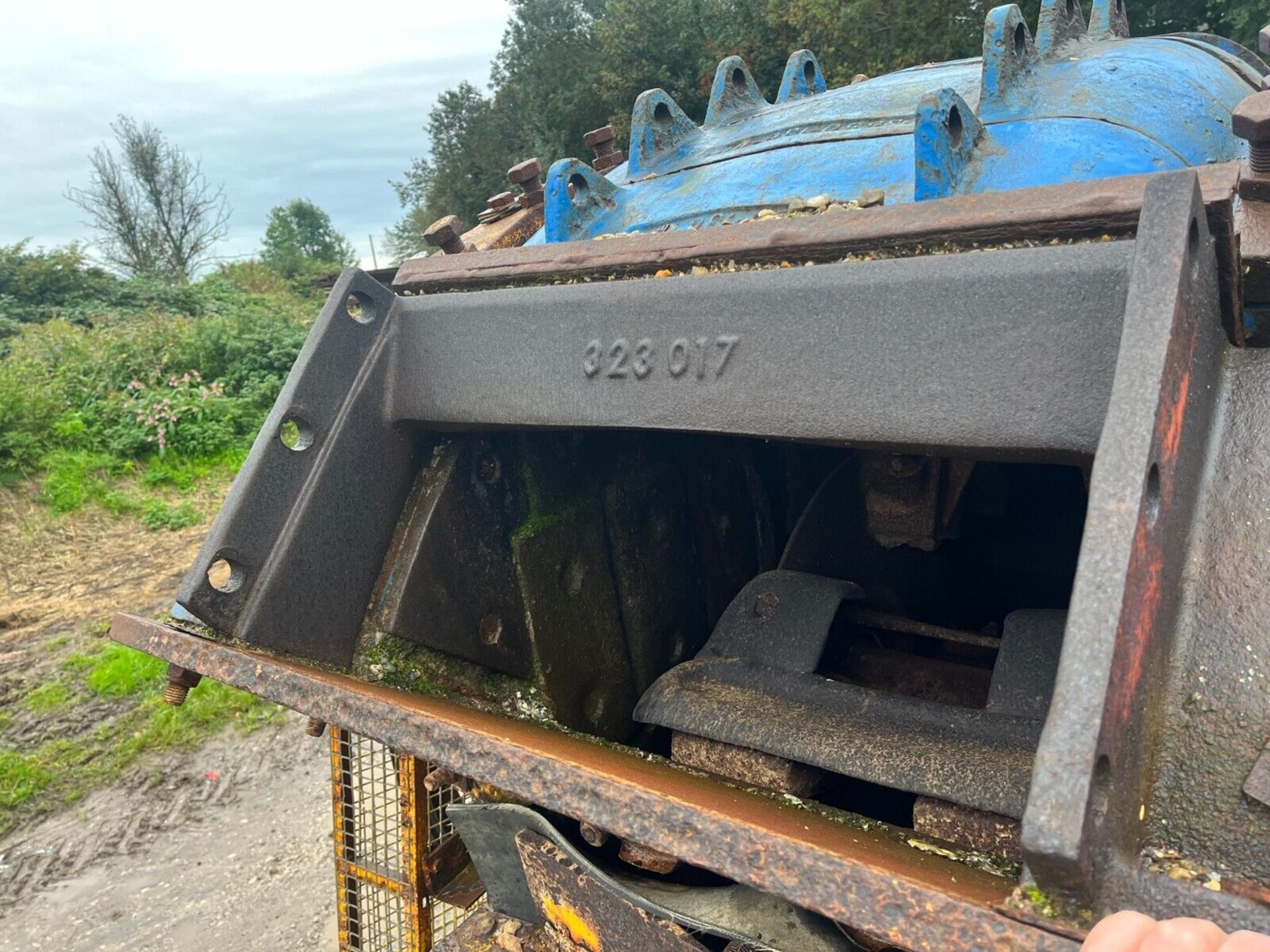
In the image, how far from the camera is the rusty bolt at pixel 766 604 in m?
1.82

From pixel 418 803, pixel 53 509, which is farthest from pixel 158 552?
pixel 418 803

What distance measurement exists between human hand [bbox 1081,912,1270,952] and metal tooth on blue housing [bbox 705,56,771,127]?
214cm

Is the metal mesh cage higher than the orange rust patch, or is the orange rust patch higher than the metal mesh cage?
the orange rust patch

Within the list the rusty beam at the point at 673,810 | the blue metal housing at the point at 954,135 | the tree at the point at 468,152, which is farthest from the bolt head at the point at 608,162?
the tree at the point at 468,152

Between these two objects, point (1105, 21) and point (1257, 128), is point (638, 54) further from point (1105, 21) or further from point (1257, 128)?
point (1257, 128)

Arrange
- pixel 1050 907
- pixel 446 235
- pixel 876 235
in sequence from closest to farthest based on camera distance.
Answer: pixel 1050 907
pixel 876 235
pixel 446 235

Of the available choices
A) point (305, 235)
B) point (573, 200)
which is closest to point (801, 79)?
point (573, 200)

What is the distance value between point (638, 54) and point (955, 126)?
17.1m

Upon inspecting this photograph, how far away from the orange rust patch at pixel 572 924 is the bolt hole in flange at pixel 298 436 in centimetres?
81

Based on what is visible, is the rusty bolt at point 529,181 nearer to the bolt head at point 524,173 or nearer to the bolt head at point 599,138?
the bolt head at point 524,173

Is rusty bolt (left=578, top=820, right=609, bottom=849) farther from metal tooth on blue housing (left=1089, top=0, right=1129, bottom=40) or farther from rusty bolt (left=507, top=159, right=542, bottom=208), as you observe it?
metal tooth on blue housing (left=1089, top=0, right=1129, bottom=40)

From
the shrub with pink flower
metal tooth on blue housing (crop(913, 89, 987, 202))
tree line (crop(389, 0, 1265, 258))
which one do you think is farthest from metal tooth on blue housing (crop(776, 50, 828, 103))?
tree line (crop(389, 0, 1265, 258))

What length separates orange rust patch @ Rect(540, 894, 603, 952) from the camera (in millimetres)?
1412

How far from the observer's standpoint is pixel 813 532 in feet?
6.97
